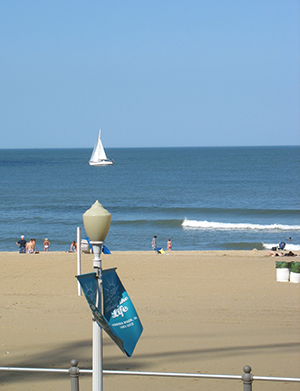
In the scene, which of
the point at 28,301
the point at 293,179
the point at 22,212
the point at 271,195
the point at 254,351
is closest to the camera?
the point at 254,351

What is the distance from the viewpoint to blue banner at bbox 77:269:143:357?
3958 mm

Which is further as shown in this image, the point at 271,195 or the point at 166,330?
the point at 271,195

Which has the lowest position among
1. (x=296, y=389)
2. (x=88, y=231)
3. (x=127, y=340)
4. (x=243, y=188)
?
(x=296, y=389)

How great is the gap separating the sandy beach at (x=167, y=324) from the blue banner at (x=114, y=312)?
11.3 ft

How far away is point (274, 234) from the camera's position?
35531 millimetres

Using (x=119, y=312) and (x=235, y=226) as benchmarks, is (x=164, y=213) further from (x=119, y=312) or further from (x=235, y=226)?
(x=119, y=312)

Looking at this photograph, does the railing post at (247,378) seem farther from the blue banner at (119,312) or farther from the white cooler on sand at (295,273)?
the white cooler on sand at (295,273)

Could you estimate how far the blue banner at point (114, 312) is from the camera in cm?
396

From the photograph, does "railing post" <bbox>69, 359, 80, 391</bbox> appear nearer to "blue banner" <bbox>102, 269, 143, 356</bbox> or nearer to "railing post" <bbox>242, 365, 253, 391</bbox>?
"blue banner" <bbox>102, 269, 143, 356</bbox>

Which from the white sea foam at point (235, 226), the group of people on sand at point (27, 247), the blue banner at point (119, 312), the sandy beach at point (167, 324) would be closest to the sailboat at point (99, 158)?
the white sea foam at point (235, 226)

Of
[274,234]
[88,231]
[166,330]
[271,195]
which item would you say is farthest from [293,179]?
[88,231]

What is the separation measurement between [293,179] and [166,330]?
7826 cm

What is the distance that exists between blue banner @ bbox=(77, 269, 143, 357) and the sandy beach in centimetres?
345

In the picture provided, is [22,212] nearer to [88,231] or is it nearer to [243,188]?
[243,188]
